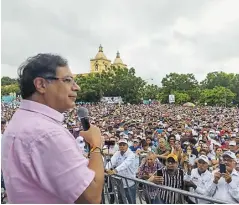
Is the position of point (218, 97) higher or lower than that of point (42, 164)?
higher

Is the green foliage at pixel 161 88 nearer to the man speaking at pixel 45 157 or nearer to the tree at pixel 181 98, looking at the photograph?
the tree at pixel 181 98

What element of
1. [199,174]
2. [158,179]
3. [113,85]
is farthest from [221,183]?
[113,85]

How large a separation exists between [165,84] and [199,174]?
210 feet

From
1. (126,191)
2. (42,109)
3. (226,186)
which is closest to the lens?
(42,109)

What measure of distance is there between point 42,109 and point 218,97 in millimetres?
65223

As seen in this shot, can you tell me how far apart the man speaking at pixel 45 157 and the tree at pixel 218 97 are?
64570mm

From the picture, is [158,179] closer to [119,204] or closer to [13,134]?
[119,204]

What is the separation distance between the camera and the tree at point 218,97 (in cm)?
6394

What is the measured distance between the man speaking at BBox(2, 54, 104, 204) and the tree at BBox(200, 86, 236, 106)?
6457 cm

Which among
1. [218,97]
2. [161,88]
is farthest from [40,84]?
[161,88]

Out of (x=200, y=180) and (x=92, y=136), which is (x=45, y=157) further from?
(x=200, y=180)

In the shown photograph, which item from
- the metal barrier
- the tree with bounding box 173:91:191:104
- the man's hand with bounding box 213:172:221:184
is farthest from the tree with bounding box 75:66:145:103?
the metal barrier

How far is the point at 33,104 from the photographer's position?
137 cm

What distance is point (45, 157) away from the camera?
3.92 ft
